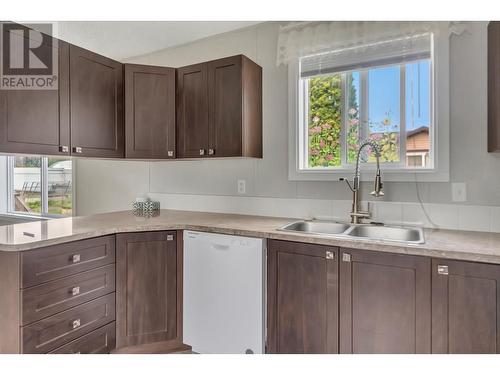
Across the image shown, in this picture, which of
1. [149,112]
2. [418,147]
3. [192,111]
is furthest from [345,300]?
[149,112]

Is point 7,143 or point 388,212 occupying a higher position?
point 7,143

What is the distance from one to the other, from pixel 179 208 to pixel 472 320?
90.9 inches

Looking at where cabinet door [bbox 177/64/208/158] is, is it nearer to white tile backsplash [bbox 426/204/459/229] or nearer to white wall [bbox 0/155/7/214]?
white tile backsplash [bbox 426/204/459/229]

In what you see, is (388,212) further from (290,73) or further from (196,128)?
(196,128)

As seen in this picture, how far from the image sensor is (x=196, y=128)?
8.04 ft

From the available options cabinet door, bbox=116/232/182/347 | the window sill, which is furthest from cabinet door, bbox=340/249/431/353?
cabinet door, bbox=116/232/182/347

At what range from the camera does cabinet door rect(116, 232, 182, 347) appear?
1.98 meters

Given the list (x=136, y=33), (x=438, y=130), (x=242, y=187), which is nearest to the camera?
(x=438, y=130)

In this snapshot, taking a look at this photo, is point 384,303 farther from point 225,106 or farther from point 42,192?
point 42,192

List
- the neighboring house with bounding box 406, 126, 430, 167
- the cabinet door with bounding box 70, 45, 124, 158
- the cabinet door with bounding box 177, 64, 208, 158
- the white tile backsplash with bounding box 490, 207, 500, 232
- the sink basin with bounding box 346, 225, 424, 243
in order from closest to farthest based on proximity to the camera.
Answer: the white tile backsplash with bounding box 490, 207, 500, 232, the sink basin with bounding box 346, 225, 424, 243, the neighboring house with bounding box 406, 126, 430, 167, the cabinet door with bounding box 70, 45, 124, 158, the cabinet door with bounding box 177, 64, 208, 158

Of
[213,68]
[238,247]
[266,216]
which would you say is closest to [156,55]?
[213,68]

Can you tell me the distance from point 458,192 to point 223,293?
1.58 meters

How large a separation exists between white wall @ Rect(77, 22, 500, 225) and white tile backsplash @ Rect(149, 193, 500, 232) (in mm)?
38

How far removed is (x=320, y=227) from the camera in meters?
2.16
